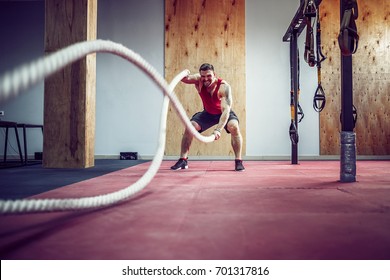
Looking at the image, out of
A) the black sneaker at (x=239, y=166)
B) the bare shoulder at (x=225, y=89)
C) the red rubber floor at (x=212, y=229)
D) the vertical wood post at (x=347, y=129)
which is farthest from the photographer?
the black sneaker at (x=239, y=166)

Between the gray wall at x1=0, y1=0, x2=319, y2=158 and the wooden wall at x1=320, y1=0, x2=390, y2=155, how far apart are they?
0.30m

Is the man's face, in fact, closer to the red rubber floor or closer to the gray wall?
the red rubber floor

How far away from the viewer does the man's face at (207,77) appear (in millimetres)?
3829

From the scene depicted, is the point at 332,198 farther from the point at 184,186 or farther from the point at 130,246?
the point at 130,246

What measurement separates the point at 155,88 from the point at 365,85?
410 centimetres

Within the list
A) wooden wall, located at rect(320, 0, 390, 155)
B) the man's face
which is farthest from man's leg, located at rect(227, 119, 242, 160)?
wooden wall, located at rect(320, 0, 390, 155)

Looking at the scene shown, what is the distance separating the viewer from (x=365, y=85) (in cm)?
636

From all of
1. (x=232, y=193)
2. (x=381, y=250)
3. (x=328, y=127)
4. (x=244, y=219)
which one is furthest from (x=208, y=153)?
(x=381, y=250)

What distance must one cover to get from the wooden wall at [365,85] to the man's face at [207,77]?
3.32 meters

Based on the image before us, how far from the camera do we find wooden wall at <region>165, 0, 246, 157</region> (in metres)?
6.43

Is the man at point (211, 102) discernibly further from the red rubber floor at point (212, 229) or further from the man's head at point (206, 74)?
the red rubber floor at point (212, 229)

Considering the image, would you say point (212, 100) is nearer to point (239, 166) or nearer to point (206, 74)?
point (206, 74)

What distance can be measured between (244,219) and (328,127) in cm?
547

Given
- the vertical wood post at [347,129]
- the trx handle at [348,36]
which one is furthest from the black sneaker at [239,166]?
the trx handle at [348,36]
